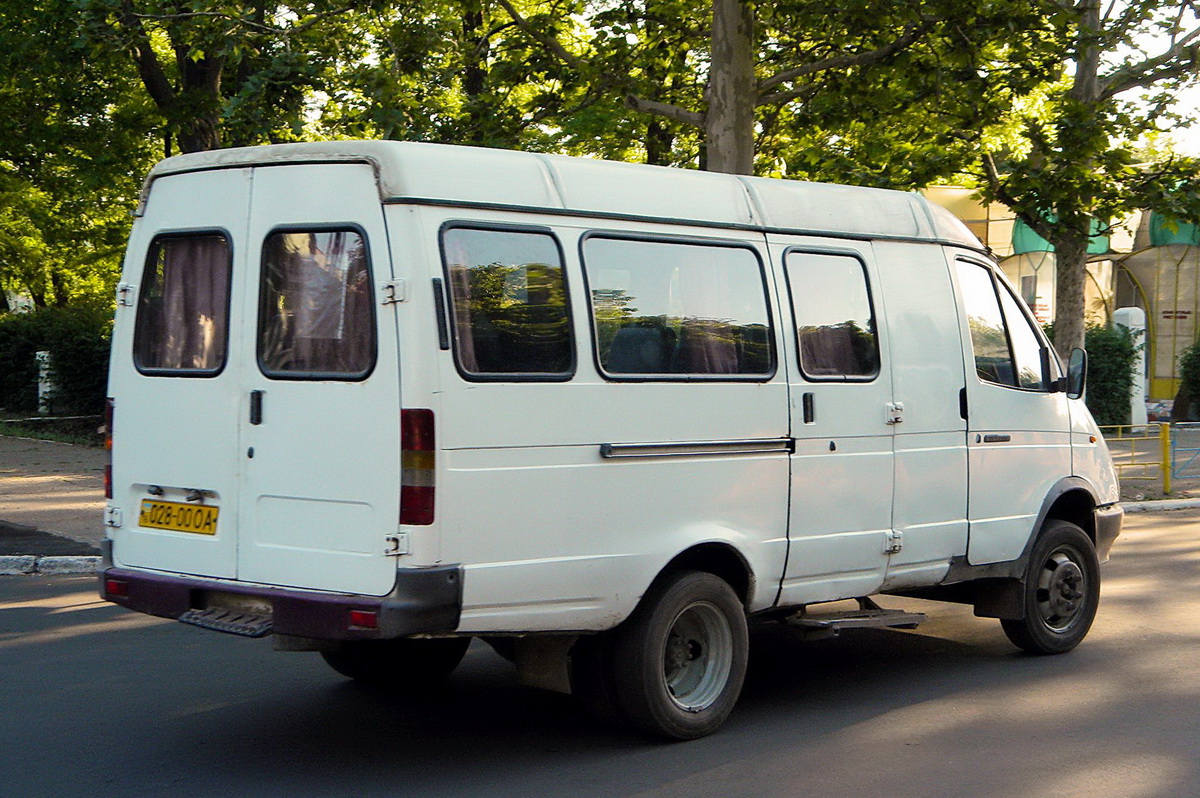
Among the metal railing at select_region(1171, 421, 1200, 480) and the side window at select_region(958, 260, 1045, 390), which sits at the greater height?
the side window at select_region(958, 260, 1045, 390)

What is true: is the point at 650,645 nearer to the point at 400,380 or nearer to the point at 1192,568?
the point at 400,380

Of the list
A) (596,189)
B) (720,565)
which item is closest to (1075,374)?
(720,565)

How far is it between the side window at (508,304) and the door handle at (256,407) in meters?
0.90

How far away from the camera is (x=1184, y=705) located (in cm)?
729

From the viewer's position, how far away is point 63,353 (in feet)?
87.2

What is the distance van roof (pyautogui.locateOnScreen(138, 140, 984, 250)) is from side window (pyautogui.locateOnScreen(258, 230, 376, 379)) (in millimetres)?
313

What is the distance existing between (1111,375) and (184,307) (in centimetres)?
2621

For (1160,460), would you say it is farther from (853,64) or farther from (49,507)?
(49,507)

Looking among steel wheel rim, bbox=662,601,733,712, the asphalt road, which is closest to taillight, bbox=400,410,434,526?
the asphalt road

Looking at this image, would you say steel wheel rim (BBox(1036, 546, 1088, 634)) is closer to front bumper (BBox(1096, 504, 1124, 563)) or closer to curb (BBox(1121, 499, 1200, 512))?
front bumper (BBox(1096, 504, 1124, 563))

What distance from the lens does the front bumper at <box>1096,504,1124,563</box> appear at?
8.88m

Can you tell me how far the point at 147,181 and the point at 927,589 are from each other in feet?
15.5

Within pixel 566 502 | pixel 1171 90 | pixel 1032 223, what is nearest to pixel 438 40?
pixel 1032 223

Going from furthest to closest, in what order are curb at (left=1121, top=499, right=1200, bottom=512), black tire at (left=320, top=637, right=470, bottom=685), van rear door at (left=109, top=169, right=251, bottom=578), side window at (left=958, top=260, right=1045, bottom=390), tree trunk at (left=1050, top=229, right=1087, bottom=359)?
1. tree trunk at (left=1050, top=229, right=1087, bottom=359)
2. curb at (left=1121, top=499, right=1200, bottom=512)
3. side window at (left=958, top=260, right=1045, bottom=390)
4. black tire at (left=320, top=637, right=470, bottom=685)
5. van rear door at (left=109, top=169, right=251, bottom=578)
